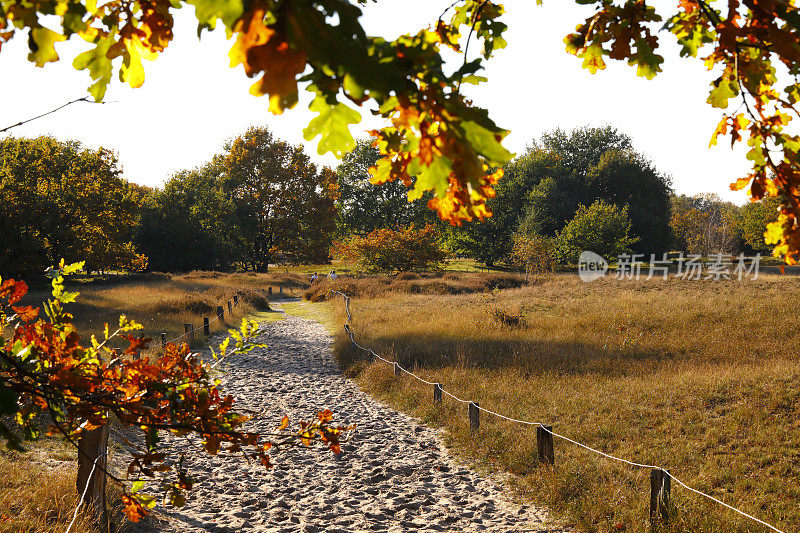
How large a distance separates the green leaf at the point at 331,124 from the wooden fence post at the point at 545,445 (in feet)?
17.5

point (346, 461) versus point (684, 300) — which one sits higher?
point (684, 300)

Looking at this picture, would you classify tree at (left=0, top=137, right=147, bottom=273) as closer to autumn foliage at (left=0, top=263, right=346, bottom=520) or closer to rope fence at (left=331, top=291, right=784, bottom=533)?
rope fence at (left=331, top=291, right=784, bottom=533)

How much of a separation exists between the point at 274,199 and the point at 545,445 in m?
43.1

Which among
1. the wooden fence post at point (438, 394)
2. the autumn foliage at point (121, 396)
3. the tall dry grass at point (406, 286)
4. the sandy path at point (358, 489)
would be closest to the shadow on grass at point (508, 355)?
the wooden fence post at point (438, 394)

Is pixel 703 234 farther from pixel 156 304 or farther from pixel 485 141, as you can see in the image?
pixel 485 141

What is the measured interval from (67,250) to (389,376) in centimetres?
2184

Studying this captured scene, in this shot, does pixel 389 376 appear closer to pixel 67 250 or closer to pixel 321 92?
pixel 321 92

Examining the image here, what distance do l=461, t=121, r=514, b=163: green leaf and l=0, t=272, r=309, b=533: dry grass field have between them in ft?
14.6

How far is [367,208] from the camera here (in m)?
Answer: 53.6

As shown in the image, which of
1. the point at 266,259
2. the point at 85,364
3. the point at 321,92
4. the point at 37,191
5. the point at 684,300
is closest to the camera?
the point at 321,92

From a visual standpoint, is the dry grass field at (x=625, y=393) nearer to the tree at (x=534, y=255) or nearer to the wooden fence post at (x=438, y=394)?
the wooden fence post at (x=438, y=394)

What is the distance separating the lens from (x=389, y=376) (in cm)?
1022

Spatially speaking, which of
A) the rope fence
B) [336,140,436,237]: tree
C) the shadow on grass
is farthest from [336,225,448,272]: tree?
the rope fence

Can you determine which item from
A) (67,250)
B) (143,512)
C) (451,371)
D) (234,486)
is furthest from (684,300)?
(67,250)
